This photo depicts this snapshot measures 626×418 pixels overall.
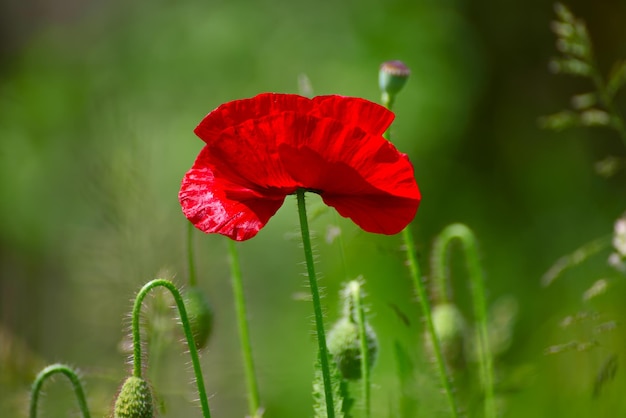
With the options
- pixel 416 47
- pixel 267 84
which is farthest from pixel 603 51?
pixel 267 84

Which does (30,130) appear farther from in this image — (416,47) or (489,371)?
(489,371)

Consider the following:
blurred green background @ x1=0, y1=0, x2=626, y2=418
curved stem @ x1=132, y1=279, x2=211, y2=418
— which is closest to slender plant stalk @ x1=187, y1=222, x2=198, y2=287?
curved stem @ x1=132, y1=279, x2=211, y2=418

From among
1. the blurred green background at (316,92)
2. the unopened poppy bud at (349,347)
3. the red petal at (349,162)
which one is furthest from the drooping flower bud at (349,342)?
the blurred green background at (316,92)

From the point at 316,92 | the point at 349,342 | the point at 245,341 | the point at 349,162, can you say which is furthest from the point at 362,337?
the point at 316,92

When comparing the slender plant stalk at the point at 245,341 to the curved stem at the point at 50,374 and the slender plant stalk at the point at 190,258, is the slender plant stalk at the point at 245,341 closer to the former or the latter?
the slender plant stalk at the point at 190,258

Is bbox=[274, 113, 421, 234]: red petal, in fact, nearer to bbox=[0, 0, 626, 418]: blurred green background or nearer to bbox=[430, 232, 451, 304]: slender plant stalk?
bbox=[430, 232, 451, 304]: slender plant stalk

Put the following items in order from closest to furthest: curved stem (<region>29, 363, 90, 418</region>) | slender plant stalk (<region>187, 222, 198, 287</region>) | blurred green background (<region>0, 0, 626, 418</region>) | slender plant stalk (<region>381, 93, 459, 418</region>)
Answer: curved stem (<region>29, 363, 90, 418</region>) < slender plant stalk (<region>381, 93, 459, 418</region>) < slender plant stalk (<region>187, 222, 198, 287</region>) < blurred green background (<region>0, 0, 626, 418</region>)
